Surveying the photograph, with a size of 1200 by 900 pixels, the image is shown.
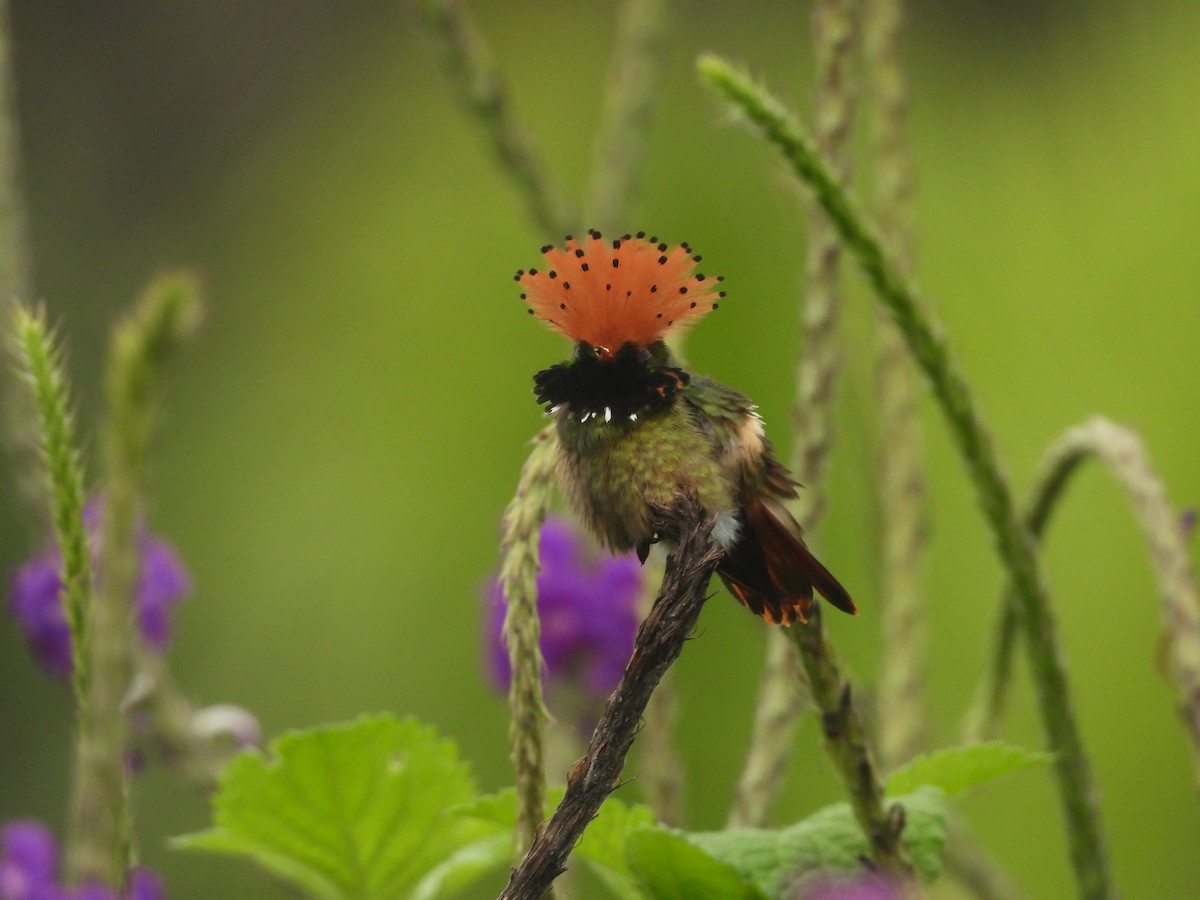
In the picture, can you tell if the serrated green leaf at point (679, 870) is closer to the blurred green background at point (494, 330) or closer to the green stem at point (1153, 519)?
the green stem at point (1153, 519)

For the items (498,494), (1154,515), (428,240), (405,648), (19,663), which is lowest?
(1154,515)

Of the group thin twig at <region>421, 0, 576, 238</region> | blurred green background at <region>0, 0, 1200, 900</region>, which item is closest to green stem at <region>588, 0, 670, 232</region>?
thin twig at <region>421, 0, 576, 238</region>

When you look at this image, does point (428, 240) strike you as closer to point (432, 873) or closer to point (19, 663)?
point (19, 663)

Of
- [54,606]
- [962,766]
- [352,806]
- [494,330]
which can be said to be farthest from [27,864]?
[494,330]

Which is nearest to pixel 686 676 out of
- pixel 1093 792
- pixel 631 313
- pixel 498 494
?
pixel 498 494

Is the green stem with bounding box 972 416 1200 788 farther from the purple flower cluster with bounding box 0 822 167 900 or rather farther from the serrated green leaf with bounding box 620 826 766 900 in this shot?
the purple flower cluster with bounding box 0 822 167 900

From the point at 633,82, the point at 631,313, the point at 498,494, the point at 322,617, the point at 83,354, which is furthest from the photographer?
the point at 83,354
